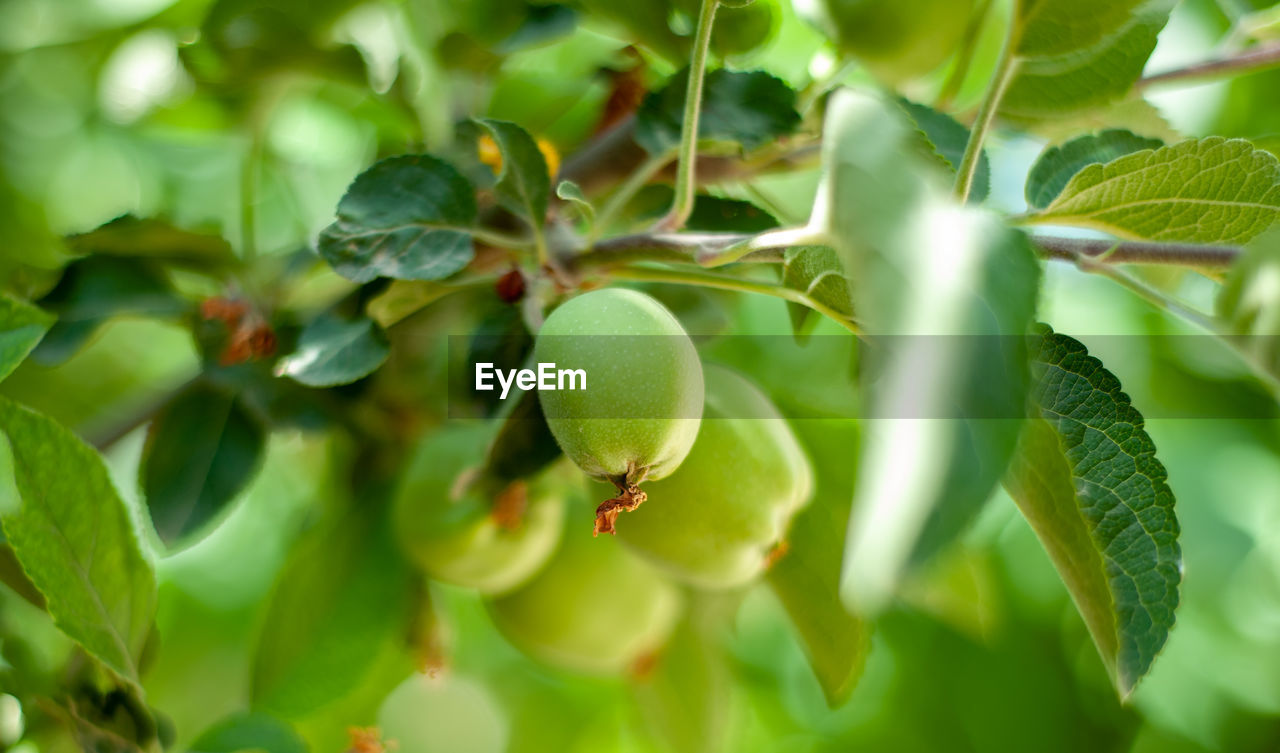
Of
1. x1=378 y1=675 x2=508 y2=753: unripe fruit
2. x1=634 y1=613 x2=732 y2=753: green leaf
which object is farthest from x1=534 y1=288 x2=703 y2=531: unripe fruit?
x1=378 y1=675 x2=508 y2=753: unripe fruit

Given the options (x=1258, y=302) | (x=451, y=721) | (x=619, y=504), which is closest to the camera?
(x=1258, y=302)

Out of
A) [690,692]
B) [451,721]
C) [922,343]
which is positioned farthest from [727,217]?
[451,721]

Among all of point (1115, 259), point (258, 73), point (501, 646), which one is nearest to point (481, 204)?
point (258, 73)

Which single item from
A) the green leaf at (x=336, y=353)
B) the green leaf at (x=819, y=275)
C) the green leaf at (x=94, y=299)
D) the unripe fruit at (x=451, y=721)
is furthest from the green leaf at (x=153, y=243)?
the unripe fruit at (x=451, y=721)

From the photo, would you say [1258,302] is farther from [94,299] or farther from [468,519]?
[94,299]

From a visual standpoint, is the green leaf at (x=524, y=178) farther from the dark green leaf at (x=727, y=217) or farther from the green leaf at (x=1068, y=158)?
the green leaf at (x=1068, y=158)

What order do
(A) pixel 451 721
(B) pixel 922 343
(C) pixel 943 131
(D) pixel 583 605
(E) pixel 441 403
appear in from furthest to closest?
(A) pixel 451 721
(E) pixel 441 403
(D) pixel 583 605
(C) pixel 943 131
(B) pixel 922 343
